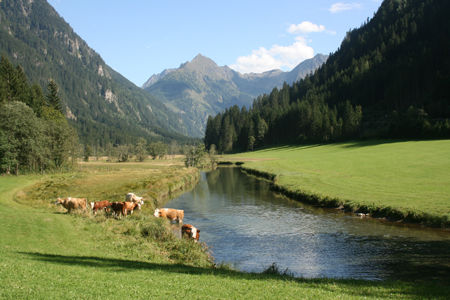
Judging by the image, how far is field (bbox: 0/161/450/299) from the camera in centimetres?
1134

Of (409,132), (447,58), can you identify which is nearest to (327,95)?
(447,58)

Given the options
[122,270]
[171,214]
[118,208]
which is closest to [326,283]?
[122,270]

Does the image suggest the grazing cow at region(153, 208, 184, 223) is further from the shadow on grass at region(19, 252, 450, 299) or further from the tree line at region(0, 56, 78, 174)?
the tree line at region(0, 56, 78, 174)

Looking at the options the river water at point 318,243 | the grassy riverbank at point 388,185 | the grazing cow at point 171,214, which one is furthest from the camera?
the grazing cow at point 171,214

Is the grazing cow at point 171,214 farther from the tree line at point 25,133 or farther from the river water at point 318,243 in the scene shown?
the tree line at point 25,133

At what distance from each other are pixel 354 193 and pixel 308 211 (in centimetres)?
778

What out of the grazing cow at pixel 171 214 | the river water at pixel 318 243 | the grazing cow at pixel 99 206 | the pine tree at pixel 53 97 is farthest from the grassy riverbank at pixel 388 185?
the pine tree at pixel 53 97

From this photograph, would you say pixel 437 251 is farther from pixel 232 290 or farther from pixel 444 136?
pixel 444 136

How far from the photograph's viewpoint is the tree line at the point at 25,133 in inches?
2373

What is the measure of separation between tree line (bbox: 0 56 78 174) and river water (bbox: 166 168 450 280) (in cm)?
4180

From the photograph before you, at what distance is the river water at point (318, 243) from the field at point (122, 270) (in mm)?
4007

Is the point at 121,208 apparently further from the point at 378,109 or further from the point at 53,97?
the point at 378,109

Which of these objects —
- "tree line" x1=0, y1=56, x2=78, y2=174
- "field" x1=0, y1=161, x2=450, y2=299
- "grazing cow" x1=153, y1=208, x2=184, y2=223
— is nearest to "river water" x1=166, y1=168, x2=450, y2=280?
"grazing cow" x1=153, y1=208, x2=184, y2=223

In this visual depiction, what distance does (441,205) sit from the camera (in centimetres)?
3195
